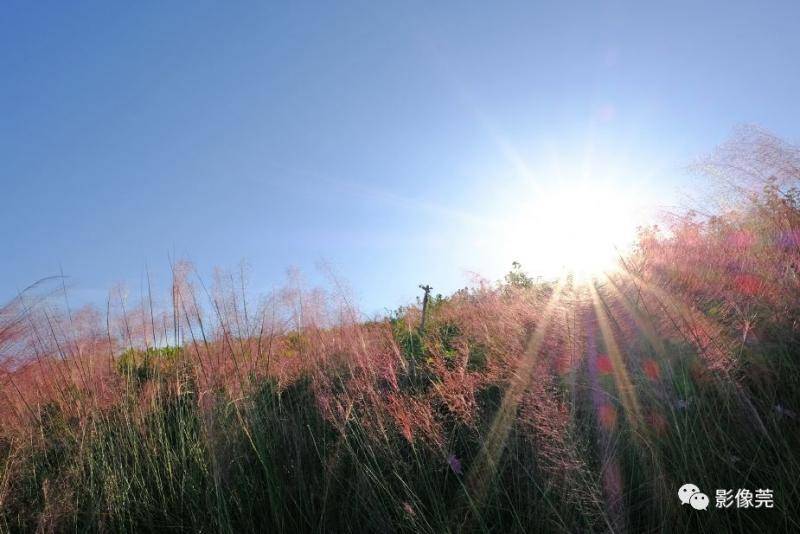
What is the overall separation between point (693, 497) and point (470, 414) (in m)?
0.81

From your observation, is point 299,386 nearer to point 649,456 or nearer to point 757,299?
point 649,456

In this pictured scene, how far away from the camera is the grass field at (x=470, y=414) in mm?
1646

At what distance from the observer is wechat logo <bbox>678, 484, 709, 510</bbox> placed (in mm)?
1529

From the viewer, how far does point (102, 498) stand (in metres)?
2.26

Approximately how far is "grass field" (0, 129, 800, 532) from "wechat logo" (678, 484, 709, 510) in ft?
0.08

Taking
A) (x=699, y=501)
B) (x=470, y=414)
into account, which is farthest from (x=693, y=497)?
(x=470, y=414)

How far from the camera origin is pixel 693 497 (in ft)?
5.07

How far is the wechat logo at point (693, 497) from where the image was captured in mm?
1529

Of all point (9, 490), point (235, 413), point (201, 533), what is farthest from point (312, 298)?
point (9, 490)

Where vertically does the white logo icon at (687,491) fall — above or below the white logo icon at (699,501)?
above

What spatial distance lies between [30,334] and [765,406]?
167 inches

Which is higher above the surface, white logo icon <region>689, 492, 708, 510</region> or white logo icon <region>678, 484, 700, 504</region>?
white logo icon <region>678, 484, 700, 504</region>

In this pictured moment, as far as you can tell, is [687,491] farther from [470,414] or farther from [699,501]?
[470,414]

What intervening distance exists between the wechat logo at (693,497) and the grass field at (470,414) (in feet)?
0.08
